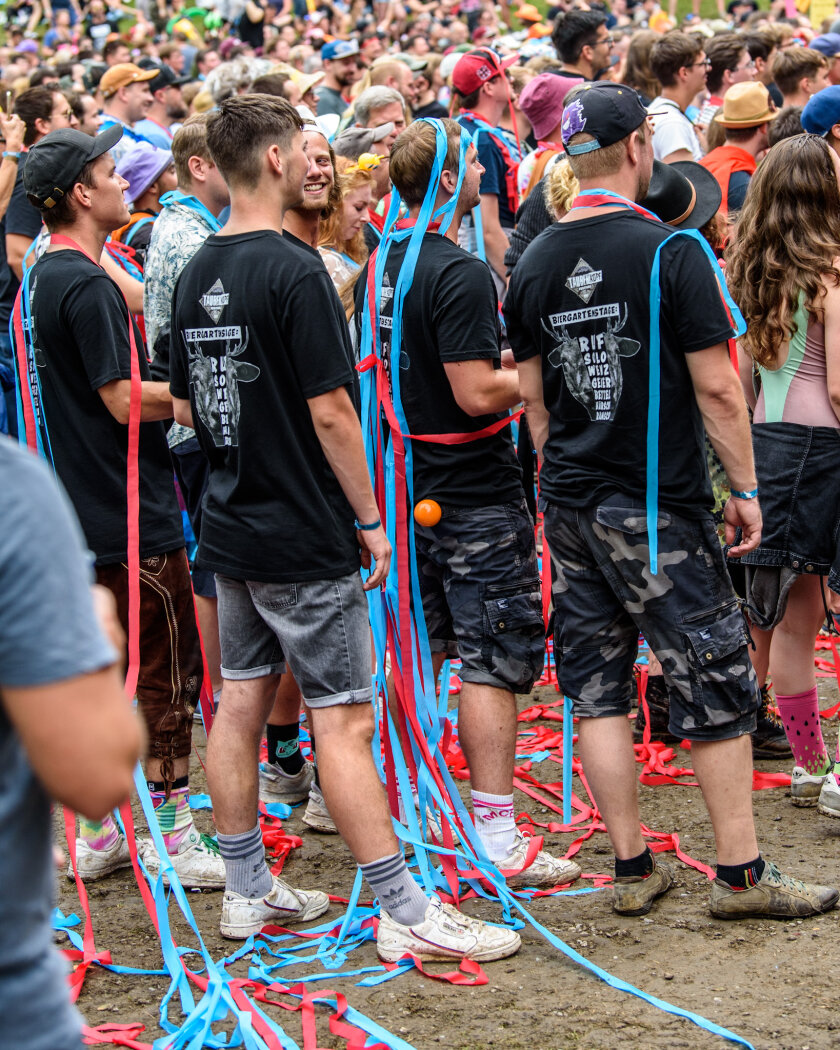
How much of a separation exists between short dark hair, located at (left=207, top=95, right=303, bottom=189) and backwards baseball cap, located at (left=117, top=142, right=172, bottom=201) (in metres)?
2.78

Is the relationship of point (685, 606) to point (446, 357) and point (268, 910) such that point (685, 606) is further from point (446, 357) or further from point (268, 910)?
point (268, 910)

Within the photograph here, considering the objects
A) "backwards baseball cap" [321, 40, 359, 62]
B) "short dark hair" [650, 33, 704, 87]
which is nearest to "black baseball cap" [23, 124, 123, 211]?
"short dark hair" [650, 33, 704, 87]

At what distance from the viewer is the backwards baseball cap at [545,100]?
6477 mm

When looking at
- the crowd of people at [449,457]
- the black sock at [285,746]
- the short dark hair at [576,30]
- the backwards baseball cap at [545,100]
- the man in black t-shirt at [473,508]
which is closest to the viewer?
the crowd of people at [449,457]

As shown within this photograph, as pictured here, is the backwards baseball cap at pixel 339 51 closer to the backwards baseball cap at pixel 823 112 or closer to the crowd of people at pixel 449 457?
the crowd of people at pixel 449 457

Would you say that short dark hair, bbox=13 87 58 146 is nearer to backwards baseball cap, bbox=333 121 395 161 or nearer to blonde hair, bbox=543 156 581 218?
backwards baseball cap, bbox=333 121 395 161

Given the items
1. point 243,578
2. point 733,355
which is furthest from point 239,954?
point 733,355

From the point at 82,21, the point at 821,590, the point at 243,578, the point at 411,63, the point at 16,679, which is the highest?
the point at 82,21

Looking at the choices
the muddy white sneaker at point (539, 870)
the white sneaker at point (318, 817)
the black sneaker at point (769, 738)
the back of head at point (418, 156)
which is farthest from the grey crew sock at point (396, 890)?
the back of head at point (418, 156)

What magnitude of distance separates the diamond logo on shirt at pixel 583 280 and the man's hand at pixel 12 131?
3589 mm

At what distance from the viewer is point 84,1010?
3375mm

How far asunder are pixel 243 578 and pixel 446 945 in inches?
45.7

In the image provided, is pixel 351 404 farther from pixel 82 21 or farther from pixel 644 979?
pixel 82 21

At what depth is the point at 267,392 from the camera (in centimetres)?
340
